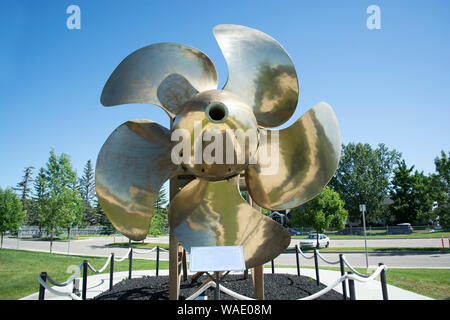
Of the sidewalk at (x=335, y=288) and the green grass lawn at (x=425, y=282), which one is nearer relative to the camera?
the sidewalk at (x=335, y=288)

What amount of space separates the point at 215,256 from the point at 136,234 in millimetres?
1302

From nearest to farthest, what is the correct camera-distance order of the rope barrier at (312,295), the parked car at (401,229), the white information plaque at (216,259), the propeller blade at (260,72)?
the white information plaque at (216,259), the rope barrier at (312,295), the propeller blade at (260,72), the parked car at (401,229)

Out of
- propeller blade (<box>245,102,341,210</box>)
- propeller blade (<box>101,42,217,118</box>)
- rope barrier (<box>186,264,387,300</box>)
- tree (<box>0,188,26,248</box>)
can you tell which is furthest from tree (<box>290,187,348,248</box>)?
tree (<box>0,188,26,248</box>)

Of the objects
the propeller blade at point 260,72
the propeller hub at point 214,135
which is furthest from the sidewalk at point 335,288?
the propeller hub at point 214,135

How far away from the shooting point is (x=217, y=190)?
4.20m

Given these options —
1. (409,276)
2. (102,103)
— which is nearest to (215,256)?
(102,103)

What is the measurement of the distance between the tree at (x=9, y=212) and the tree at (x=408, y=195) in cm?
4572

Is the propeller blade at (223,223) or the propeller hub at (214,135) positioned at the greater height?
the propeller hub at (214,135)

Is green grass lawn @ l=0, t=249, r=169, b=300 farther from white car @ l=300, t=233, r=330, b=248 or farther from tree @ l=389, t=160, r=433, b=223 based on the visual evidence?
tree @ l=389, t=160, r=433, b=223

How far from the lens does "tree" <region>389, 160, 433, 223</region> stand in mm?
41625

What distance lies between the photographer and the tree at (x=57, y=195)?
1855 centimetres

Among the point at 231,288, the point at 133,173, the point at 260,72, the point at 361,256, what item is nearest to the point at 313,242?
the point at 361,256

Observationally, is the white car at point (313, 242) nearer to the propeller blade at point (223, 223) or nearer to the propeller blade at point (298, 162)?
the propeller blade at point (298, 162)

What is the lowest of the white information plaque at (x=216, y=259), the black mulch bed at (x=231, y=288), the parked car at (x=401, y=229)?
the parked car at (x=401, y=229)
